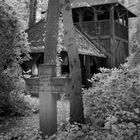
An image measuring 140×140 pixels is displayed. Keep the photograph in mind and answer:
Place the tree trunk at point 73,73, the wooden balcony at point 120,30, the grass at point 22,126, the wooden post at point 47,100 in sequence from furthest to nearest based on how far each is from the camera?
the wooden balcony at point 120,30 → the tree trunk at point 73,73 → the grass at point 22,126 → the wooden post at point 47,100

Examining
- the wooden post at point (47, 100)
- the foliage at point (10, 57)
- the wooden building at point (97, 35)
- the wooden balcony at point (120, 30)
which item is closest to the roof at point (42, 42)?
the wooden building at point (97, 35)

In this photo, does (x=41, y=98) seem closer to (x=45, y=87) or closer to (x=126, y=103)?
Answer: (x=45, y=87)

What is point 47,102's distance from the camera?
18.6 ft

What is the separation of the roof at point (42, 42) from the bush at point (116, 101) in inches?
271

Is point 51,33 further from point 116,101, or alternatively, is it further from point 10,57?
point 116,101

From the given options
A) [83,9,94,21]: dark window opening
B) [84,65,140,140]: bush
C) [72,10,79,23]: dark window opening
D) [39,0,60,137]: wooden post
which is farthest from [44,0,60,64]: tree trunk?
[83,9,94,21]: dark window opening

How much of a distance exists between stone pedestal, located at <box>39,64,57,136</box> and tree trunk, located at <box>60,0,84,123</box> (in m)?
1.17

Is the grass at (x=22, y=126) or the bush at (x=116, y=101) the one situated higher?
the bush at (x=116, y=101)

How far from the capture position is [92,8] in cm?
1892

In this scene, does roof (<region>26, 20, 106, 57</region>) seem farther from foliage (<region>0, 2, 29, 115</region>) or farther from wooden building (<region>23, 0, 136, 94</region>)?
foliage (<region>0, 2, 29, 115</region>)

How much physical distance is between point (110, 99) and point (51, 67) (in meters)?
1.83

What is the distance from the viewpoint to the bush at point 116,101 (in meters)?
5.73

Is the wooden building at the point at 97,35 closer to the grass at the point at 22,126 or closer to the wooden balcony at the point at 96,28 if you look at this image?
the wooden balcony at the point at 96,28

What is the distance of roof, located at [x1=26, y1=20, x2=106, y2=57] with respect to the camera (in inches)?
546
